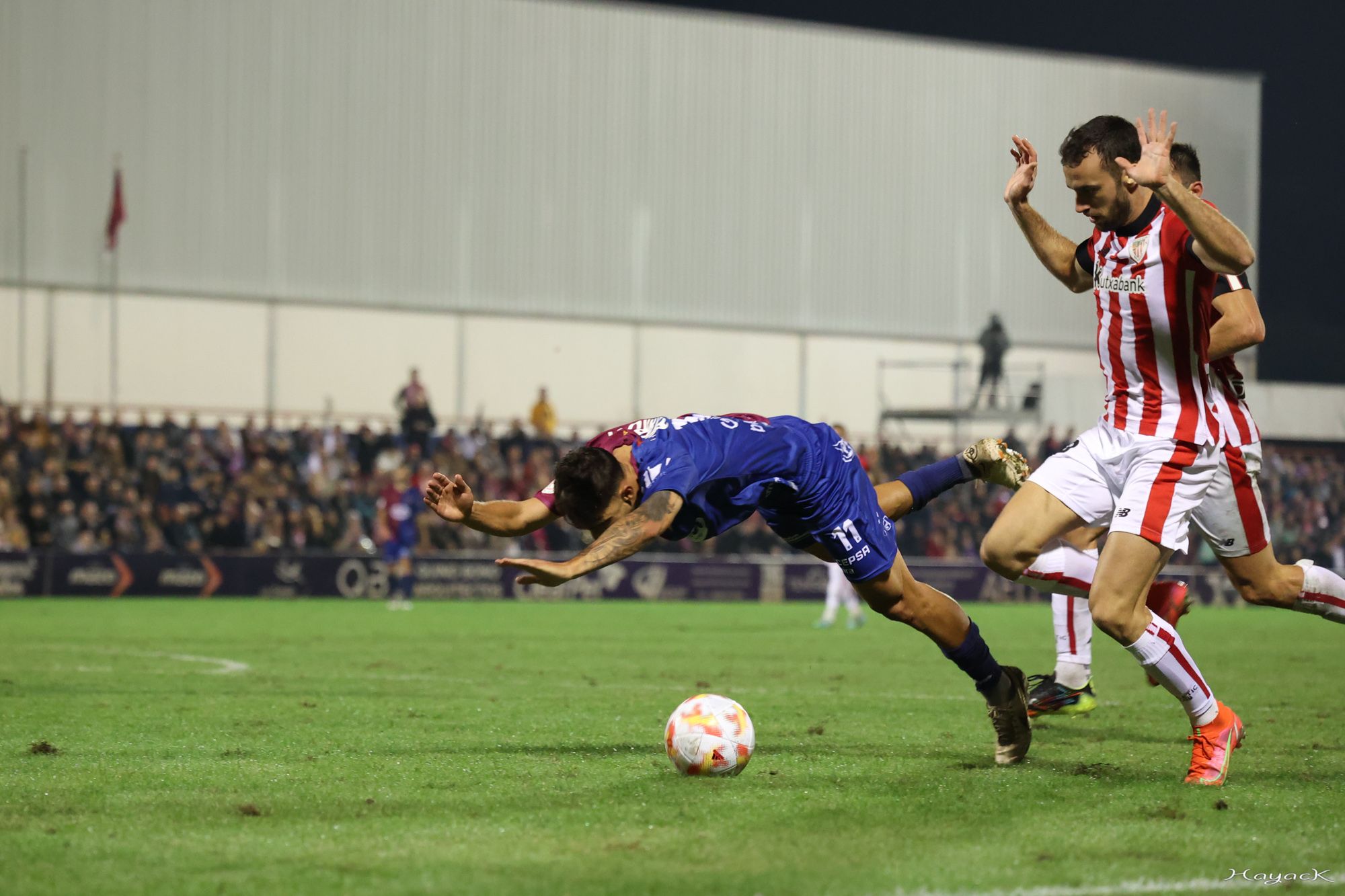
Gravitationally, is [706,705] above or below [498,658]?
above

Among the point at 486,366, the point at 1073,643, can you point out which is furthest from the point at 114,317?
the point at 1073,643

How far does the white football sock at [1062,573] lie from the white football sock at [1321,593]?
1.05 m

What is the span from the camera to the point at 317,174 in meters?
32.3

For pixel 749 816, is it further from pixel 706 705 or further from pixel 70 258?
pixel 70 258

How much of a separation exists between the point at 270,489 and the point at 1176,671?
22.1 meters

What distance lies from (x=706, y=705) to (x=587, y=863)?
75.5 inches

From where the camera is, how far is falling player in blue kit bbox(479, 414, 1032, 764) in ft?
18.9

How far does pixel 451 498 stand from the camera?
6355 mm

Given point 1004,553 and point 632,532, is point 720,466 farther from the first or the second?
point 1004,553

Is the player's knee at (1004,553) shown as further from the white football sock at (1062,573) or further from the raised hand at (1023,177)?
the raised hand at (1023,177)

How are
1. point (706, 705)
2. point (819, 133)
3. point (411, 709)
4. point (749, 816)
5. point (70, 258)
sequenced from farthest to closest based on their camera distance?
point (819, 133)
point (70, 258)
point (411, 709)
point (706, 705)
point (749, 816)

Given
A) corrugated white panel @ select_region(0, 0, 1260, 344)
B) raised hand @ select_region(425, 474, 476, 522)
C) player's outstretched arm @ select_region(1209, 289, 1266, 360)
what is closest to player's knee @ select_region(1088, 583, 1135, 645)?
player's outstretched arm @ select_region(1209, 289, 1266, 360)

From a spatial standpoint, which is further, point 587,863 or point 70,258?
point 70,258

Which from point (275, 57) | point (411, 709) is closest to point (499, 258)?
point (275, 57)
